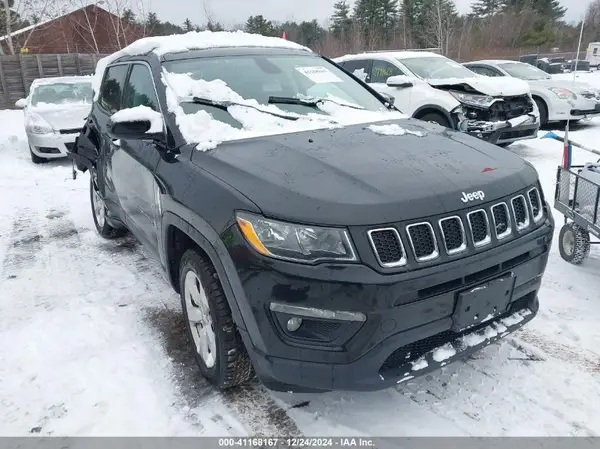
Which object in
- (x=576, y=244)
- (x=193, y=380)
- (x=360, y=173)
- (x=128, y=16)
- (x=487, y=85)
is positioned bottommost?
(x=193, y=380)

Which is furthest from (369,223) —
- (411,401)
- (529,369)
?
(529,369)

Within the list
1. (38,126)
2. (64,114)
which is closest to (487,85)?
(64,114)

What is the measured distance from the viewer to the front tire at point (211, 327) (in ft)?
7.98

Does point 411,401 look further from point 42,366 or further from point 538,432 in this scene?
point 42,366

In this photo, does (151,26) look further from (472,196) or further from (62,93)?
(472,196)

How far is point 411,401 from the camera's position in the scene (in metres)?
2.58

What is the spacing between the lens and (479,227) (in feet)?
7.43

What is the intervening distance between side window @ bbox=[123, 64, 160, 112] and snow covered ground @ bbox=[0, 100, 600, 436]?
1.47m

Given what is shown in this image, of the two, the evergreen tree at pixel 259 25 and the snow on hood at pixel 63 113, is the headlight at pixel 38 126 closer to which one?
the snow on hood at pixel 63 113

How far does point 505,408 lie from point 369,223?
1276mm

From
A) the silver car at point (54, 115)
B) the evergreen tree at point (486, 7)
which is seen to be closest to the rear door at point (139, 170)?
the silver car at point (54, 115)

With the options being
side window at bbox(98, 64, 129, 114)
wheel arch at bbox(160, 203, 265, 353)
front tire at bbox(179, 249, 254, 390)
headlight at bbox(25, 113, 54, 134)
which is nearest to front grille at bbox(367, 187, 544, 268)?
wheel arch at bbox(160, 203, 265, 353)

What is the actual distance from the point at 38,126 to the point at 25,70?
49.8 ft

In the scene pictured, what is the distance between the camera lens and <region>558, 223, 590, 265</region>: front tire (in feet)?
13.5
